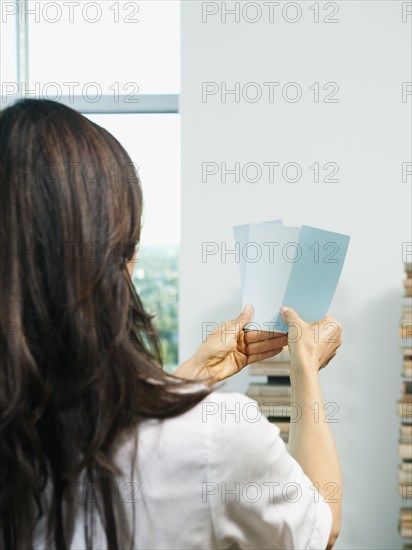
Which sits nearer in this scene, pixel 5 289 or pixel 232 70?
pixel 5 289

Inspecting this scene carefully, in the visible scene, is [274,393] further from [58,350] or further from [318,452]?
[58,350]

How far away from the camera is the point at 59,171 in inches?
27.1

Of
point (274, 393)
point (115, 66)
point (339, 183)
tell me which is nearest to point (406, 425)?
point (274, 393)

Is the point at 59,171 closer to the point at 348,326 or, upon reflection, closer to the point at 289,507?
the point at 289,507

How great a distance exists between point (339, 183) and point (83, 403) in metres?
1.70

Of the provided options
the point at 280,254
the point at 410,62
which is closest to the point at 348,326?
the point at 410,62

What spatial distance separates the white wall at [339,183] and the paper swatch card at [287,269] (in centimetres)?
94

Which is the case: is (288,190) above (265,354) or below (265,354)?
above

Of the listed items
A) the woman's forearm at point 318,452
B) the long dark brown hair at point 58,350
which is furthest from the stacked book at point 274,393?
the long dark brown hair at point 58,350

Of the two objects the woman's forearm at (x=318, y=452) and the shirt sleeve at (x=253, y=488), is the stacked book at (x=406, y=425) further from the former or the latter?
the shirt sleeve at (x=253, y=488)

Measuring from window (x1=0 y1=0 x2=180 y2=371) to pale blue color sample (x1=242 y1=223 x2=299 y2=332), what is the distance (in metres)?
1.26

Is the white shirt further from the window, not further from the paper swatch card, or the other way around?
the window

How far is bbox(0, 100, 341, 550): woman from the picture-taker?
0.69m

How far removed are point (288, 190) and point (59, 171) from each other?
1.64m
